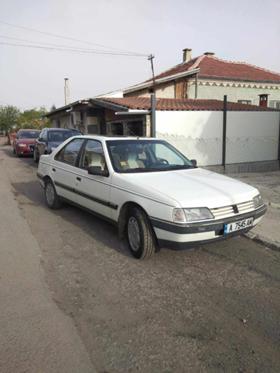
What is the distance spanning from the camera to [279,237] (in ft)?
16.4

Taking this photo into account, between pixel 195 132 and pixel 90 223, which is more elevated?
pixel 195 132

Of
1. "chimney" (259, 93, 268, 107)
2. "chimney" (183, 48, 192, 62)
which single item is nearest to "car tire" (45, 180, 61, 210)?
"chimney" (259, 93, 268, 107)

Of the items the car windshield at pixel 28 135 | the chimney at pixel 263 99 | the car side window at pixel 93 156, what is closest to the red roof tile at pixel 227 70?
the chimney at pixel 263 99

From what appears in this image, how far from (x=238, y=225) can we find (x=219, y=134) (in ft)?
29.3

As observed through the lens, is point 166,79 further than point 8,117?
No

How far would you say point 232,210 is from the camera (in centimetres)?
399

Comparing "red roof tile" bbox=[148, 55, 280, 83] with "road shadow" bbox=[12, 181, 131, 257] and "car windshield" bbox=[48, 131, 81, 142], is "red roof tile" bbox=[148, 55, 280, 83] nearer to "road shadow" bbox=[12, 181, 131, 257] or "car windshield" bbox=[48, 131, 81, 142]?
"car windshield" bbox=[48, 131, 81, 142]

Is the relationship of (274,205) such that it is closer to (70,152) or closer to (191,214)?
(191,214)

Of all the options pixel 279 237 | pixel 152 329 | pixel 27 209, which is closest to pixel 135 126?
pixel 27 209

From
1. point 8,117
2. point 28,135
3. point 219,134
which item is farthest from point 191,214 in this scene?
point 8,117

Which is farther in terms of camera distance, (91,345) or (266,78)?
(266,78)

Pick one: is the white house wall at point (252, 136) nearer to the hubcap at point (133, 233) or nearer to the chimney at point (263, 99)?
the chimney at point (263, 99)

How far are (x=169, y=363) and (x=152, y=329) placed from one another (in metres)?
0.43

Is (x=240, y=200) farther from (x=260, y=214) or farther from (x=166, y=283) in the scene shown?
(x=166, y=283)
